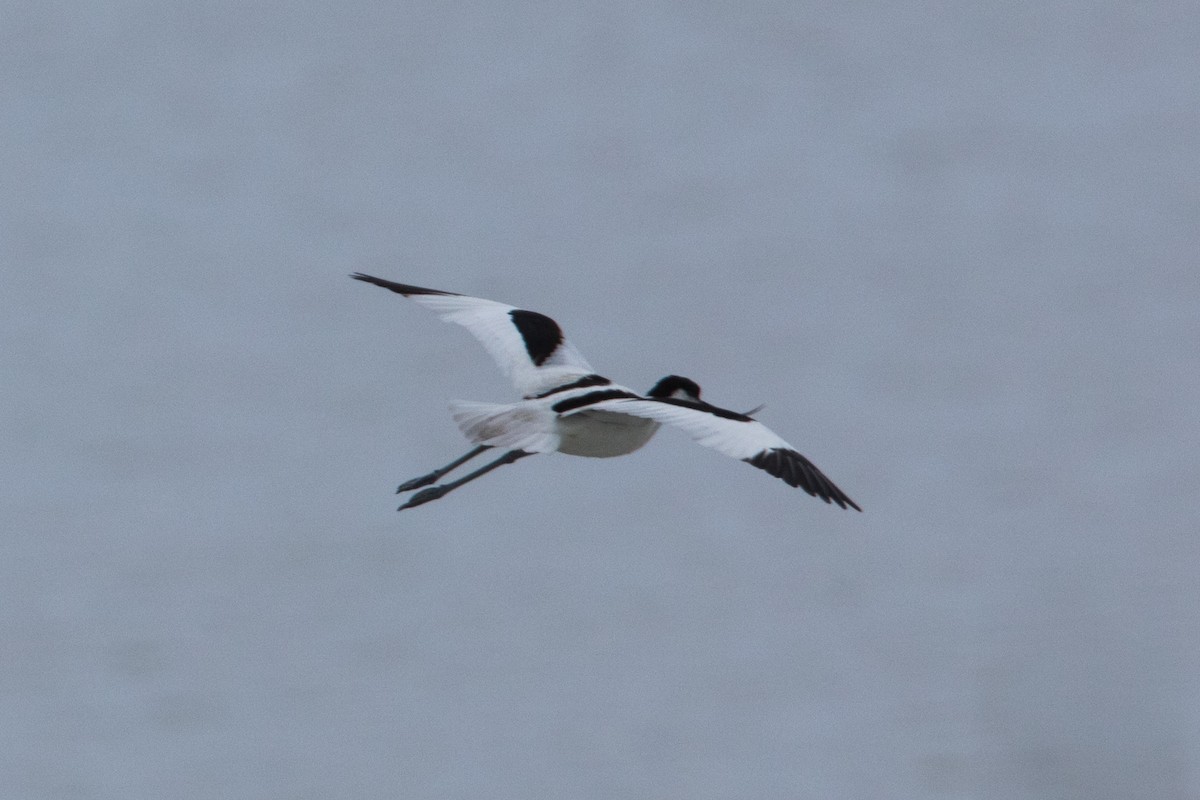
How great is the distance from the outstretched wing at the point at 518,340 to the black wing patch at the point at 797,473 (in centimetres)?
137

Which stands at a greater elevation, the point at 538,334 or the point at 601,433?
the point at 538,334

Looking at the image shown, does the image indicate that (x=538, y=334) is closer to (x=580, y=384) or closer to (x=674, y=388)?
Answer: (x=580, y=384)

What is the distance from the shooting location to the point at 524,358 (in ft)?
25.3

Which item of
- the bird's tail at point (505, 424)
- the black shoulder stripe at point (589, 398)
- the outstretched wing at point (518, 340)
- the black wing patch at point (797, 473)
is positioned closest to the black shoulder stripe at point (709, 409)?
the black shoulder stripe at point (589, 398)

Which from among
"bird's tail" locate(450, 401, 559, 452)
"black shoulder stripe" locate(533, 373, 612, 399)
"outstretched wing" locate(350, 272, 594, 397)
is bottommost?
"bird's tail" locate(450, 401, 559, 452)

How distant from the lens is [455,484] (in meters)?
7.63

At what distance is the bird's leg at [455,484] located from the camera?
25.0 feet

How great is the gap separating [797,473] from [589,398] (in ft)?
3.21

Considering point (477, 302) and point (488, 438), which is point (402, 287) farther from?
point (488, 438)

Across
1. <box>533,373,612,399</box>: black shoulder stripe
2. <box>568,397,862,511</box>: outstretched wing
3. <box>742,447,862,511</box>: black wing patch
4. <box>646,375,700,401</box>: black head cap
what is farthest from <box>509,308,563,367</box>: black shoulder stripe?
<box>742,447,862,511</box>: black wing patch

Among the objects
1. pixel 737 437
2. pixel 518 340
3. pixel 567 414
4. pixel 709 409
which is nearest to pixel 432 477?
pixel 518 340

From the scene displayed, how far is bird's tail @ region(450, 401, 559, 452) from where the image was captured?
6855mm

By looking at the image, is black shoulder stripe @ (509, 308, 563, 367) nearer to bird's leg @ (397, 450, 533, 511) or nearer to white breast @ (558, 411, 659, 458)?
bird's leg @ (397, 450, 533, 511)

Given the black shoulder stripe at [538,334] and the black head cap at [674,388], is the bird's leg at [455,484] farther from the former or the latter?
the black head cap at [674,388]
